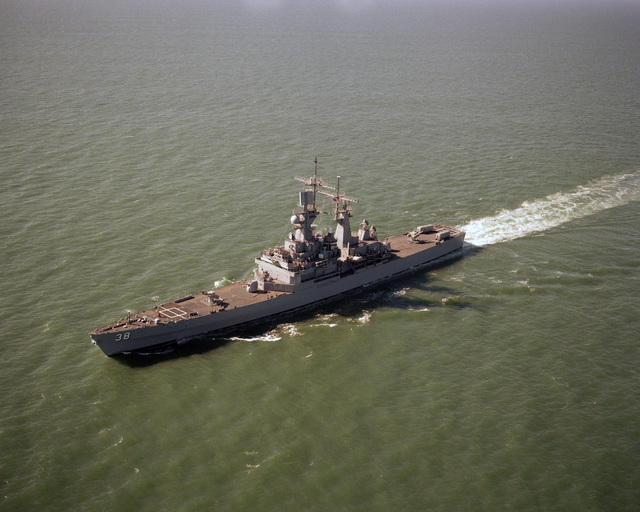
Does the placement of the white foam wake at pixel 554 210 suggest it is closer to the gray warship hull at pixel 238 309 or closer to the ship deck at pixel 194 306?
the gray warship hull at pixel 238 309

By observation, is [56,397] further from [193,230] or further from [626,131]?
[626,131]

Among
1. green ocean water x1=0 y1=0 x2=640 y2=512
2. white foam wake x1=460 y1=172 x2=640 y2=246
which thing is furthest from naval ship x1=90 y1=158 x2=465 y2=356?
white foam wake x1=460 y1=172 x2=640 y2=246

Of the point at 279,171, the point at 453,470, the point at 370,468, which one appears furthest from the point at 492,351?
the point at 279,171

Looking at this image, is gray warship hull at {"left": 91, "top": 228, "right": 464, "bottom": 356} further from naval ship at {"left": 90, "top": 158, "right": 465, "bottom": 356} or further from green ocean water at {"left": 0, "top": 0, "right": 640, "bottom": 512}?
green ocean water at {"left": 0, "top": 0, "right": 640, "bottom": 512}

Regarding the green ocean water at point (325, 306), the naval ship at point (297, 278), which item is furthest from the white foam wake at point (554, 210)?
the naval ship at point (297, 278)

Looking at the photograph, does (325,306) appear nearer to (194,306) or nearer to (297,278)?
(297,278)

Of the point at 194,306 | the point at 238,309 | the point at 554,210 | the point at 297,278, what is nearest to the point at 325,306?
the point at 297,278
